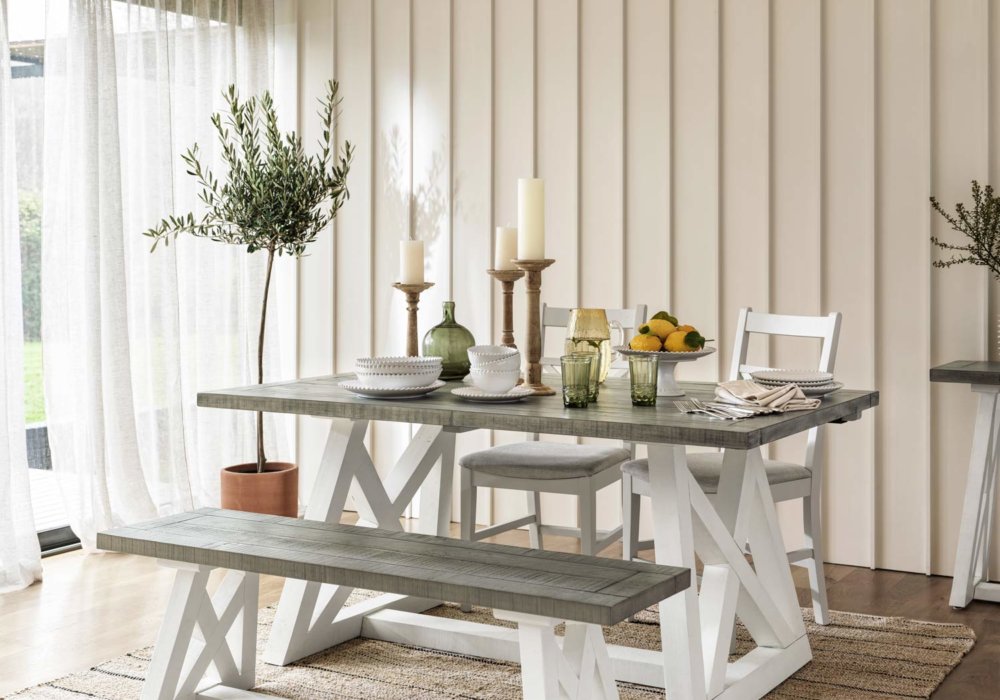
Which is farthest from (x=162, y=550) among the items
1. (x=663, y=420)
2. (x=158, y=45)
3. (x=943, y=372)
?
A: (x=158, y=45)

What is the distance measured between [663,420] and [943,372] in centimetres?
133

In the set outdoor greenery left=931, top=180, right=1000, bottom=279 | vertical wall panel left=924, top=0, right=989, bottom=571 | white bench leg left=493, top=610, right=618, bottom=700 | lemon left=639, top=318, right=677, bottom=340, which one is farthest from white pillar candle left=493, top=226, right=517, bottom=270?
vertical wall panel left=924, top=0, right=989, bottom=571

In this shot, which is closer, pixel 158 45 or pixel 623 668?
pixel 623 668

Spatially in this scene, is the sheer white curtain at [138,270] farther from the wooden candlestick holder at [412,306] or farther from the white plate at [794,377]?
the white plate at [794,377]

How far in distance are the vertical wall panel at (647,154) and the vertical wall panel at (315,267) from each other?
138 centimetres

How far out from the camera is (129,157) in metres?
4.21

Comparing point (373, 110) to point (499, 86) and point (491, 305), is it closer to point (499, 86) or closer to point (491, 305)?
point (499, 86)

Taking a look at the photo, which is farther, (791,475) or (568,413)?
(791,475)

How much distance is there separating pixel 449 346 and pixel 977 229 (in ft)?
5.61

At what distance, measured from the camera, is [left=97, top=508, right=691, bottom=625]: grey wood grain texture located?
1.98 meters

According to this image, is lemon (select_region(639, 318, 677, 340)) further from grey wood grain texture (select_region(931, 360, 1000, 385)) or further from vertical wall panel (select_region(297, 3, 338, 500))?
vertical wall panel (select_region(297, 3, 338, 500))

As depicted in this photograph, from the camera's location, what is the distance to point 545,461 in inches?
124

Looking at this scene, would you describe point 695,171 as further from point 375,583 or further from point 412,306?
point 375,583

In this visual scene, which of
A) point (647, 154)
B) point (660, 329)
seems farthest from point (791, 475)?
point (647, 154)
